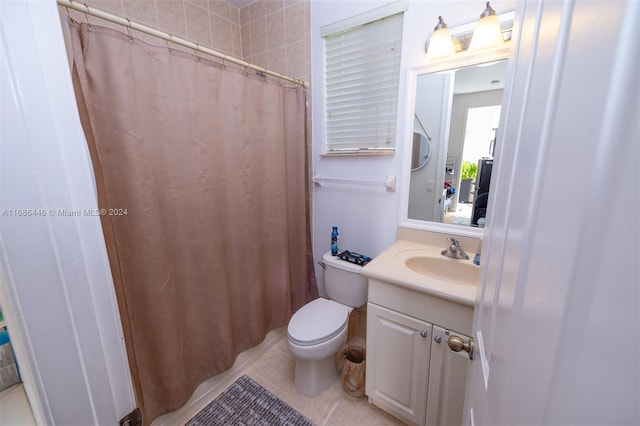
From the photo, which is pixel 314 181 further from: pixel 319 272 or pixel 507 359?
pixel 507 359

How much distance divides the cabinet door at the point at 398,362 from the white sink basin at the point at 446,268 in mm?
305

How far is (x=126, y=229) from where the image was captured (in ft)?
3.47

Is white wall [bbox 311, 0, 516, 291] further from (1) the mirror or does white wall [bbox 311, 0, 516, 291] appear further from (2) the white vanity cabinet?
(2) the white vanity cabinet

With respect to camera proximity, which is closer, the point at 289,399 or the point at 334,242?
the point at 289,399

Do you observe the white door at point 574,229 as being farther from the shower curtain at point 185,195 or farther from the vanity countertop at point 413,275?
the shower curtain at point 185,195

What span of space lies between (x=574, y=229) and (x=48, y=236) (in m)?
0.84

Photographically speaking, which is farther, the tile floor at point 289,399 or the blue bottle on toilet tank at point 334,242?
the blue bottle on toilet tank at point 334,242

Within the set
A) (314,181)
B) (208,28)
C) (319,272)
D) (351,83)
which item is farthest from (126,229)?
(208,28)

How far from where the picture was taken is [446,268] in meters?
1.38

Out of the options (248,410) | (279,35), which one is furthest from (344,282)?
(279,35)

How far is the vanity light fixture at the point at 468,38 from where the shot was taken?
115 centimetres

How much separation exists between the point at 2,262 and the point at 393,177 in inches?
61.3

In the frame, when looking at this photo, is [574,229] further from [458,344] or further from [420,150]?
[420,150]

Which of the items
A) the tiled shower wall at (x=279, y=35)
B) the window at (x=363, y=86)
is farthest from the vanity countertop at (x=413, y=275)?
the tiled shower wall at (x=279, y=35)
